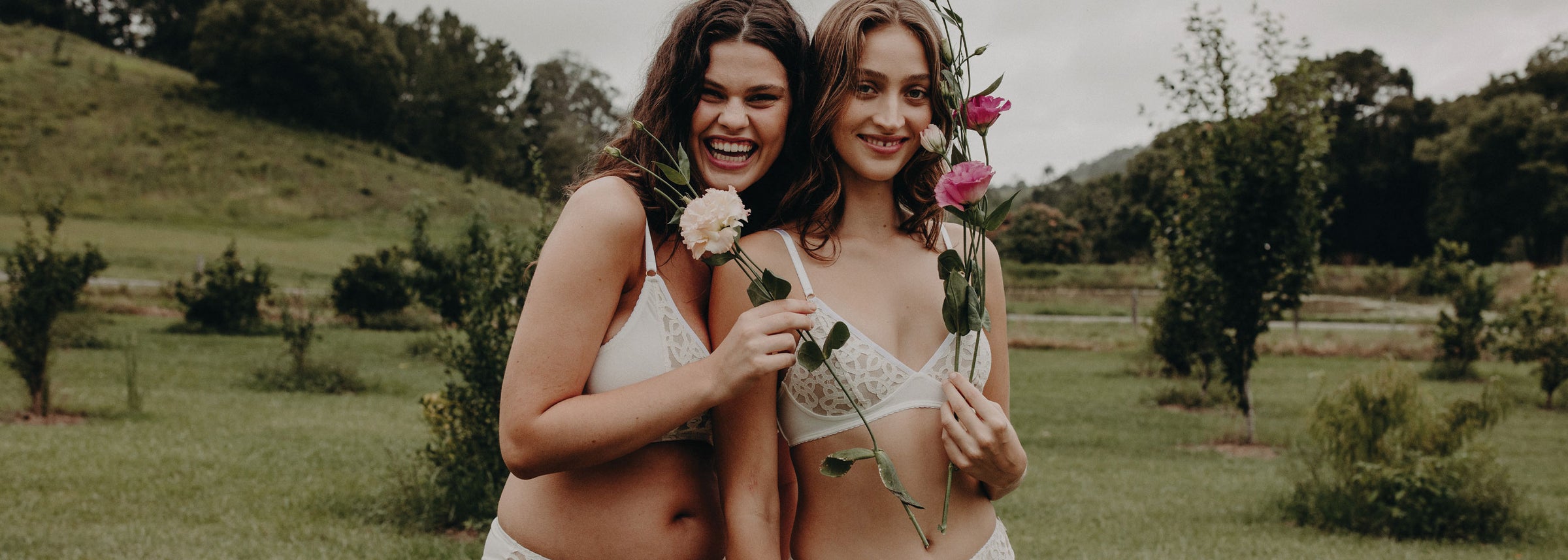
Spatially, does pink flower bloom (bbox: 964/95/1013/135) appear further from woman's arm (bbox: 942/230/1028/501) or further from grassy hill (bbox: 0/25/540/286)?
grassy hill (bbox: 0/25/540/286)

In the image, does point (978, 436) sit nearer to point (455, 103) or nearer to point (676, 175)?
point (676, 175)

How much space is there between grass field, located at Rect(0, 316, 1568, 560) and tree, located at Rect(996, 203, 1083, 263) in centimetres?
3048

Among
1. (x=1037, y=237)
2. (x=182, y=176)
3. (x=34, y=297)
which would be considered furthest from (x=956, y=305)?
(x=182, y=176)

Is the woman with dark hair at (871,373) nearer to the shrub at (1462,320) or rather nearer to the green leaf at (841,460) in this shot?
the green leaf at (841,460)

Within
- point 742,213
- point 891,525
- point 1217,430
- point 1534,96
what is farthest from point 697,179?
point 1534,96

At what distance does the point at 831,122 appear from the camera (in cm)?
214

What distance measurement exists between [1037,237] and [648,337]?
4560cm

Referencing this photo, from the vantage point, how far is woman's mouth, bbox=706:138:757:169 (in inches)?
81.7

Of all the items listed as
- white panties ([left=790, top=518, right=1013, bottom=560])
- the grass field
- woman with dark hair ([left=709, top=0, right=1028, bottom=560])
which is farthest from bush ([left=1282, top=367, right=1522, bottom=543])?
woman with dark hair ([left=709, top=0, right=1028, bottom=560])

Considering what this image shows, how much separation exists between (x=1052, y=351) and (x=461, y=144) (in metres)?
49.7

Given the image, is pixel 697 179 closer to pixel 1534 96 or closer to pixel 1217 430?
pixel 1217 430

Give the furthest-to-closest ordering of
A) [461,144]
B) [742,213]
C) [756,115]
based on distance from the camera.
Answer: [461,144] < [756,115] < [742,213]

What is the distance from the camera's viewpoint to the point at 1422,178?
163 ft

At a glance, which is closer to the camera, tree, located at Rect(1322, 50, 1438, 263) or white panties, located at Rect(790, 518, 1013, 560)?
white panties, located at Rect(790, 518, 1013, 560)
